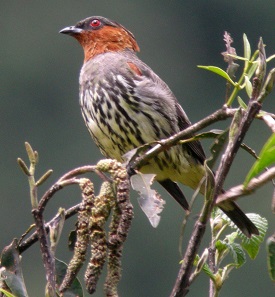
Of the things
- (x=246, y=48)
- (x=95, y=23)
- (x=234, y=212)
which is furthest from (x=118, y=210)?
(x=95, y=23)

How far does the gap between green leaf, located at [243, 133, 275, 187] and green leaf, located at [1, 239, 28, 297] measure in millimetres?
474

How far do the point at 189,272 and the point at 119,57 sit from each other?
3.79 metres

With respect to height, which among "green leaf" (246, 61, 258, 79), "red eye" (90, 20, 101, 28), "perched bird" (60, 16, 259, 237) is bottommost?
"perched bird" (60, 16, 259, 237)

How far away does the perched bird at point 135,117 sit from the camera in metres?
4.68

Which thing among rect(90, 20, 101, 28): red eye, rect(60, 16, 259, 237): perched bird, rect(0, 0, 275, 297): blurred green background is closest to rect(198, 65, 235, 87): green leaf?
rect(60, 16, 259, 237): perched bird

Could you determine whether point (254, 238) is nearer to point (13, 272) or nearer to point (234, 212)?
point (13, 272)

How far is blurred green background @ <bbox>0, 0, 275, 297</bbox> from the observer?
23.1 metres

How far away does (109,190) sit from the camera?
5.95ft

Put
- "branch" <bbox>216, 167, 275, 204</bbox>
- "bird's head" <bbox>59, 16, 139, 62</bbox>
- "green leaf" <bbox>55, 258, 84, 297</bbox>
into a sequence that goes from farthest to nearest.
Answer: "bird's head" <bbox>59, 16, 139, 62</bbox>, "green leaf" <bbox>55, 258, 84, 297</bbox>, "branch" <bbox>216, 167, 275, 204</bbox>

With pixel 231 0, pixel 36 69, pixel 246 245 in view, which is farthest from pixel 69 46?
pixel 246 245

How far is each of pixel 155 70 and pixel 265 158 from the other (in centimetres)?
2925

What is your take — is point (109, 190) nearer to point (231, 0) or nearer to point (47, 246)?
point (47, 246)

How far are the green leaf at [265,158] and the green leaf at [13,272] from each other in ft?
1.56

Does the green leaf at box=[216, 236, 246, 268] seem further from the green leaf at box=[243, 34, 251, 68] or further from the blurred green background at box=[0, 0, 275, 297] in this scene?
the blurred green background at box=[0, 0, 275, 297]
